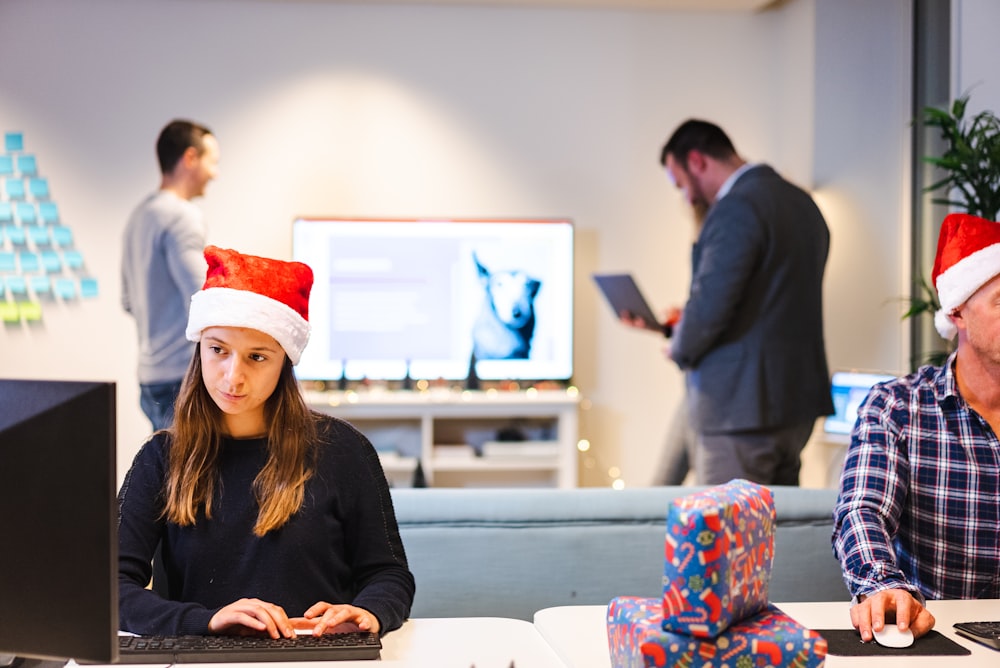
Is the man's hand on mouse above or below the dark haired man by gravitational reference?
below

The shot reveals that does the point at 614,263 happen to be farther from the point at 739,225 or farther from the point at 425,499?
the point at 425,499

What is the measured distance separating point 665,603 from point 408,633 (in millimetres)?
511

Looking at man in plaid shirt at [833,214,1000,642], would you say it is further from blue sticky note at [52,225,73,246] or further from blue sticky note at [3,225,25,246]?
blue sticky note at [3,225,25,246]

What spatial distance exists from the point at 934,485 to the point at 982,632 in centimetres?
43

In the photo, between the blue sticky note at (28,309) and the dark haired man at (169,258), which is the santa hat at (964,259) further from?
the blue sticky note at (28,309)

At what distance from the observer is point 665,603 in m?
1.13

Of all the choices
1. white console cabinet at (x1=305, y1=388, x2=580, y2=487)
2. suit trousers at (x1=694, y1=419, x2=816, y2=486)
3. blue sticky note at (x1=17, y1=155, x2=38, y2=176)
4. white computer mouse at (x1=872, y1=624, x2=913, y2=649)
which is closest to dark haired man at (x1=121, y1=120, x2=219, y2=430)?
white console cabinet at (x1=305, y1=388, x2=580, y2=487)

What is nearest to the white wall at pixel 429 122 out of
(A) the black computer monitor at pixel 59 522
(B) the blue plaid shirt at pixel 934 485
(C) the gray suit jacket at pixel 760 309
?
(C) the gray suit jacket at pixel 760 309

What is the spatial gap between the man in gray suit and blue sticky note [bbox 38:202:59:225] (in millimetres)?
3342

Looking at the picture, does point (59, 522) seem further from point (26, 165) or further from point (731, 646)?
point (26, 165)

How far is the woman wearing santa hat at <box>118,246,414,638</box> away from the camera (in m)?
1.63

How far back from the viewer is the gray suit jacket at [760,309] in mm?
3311

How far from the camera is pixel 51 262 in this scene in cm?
525

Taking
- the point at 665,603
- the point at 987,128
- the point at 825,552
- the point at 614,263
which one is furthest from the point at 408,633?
the point at 614,263
